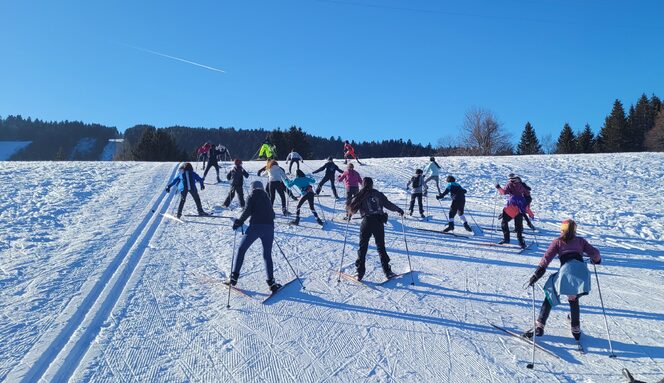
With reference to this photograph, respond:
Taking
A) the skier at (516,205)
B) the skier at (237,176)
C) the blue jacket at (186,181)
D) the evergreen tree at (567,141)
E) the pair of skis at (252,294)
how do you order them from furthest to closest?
the evergreen tree at (567,141), the skier at (237,176), the blue jacket at (186,181), the skier at (516,205), the pair of skis at (252,294)

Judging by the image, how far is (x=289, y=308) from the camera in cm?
675

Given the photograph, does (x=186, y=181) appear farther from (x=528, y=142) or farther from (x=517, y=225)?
(x=528, y=142)

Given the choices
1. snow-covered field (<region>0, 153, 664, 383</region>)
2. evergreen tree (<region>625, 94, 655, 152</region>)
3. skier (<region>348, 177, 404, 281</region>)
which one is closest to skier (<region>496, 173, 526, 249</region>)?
snow-covered field (<region>0, 153, 664, 383</region>)

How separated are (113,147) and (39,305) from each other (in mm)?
136943

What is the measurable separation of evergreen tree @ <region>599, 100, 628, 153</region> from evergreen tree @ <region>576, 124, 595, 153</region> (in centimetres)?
145

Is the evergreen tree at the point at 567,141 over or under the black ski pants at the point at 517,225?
over

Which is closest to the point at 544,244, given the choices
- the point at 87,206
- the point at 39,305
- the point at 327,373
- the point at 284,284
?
the point at 284,284

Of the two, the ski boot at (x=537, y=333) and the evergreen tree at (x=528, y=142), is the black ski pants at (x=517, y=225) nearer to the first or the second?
the ski boot at (x=537, y=333)

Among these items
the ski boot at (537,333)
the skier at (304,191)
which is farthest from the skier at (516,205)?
the skier at (304,191)

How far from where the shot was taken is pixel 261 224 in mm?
7297

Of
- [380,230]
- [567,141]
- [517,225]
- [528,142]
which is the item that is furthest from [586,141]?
[380,230]

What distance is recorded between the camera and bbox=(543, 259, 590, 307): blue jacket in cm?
557

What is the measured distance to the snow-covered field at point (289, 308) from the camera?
5059mm

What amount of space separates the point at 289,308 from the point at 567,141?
225 ft
